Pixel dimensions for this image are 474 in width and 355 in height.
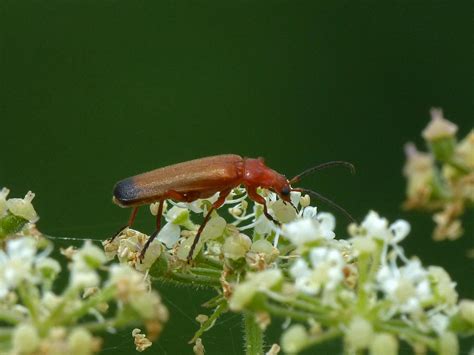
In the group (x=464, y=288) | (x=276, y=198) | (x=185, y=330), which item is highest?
(x=276, y=198)

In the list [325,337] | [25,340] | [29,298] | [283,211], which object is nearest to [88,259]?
[29,298]

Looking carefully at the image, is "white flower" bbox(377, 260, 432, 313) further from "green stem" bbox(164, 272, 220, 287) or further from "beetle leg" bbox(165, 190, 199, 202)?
"beetle leg" bbox(165, 190, 199, 202)

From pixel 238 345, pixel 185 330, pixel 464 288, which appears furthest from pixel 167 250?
pixel 464 288

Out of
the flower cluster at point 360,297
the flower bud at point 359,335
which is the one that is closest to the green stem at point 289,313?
the flower cluster at point 360,297

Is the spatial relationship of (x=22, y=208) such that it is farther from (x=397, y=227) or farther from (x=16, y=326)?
(x=397, y=227)

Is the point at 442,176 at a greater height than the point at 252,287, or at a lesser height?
greater

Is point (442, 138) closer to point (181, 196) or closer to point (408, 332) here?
point (408, 332)

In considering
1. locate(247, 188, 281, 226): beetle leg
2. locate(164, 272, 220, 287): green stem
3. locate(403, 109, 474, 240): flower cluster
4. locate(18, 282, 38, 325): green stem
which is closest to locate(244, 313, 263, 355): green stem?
locate(164, 272, 220, 287): green stem
